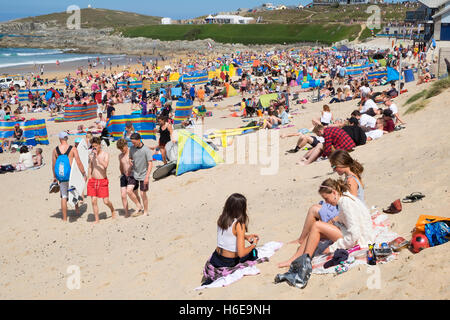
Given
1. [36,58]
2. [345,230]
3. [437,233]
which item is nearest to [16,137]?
[345,230]

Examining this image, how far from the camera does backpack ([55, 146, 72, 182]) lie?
7.11 metres

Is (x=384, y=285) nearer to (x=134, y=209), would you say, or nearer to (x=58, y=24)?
(x=134, y=209)

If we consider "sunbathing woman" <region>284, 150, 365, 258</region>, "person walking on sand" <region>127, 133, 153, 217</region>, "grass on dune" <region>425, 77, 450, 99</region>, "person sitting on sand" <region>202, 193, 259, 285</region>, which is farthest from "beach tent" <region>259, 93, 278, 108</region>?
"person sitting on sand" <region>202, 193, 259, 285</region>

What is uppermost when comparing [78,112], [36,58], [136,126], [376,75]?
[36,58]

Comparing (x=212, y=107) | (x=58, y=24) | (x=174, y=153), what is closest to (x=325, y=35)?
(x=212, y=107)

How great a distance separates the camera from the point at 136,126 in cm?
1434

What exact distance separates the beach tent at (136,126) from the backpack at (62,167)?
7.24 metres

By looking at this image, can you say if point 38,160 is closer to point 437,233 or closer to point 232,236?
point 232,236

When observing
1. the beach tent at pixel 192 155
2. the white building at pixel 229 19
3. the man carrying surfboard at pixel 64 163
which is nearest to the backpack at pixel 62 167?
the man carrying surfboard at pixel 64 163

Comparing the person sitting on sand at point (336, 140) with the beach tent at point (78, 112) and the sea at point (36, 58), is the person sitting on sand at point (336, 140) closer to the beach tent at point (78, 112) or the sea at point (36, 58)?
the beach tent at point (78, 112)

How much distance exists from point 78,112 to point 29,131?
435 centimetres

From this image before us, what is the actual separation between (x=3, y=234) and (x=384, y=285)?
20.1 ft

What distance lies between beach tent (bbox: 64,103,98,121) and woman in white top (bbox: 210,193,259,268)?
16205 mm

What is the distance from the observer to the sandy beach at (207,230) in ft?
12.2
